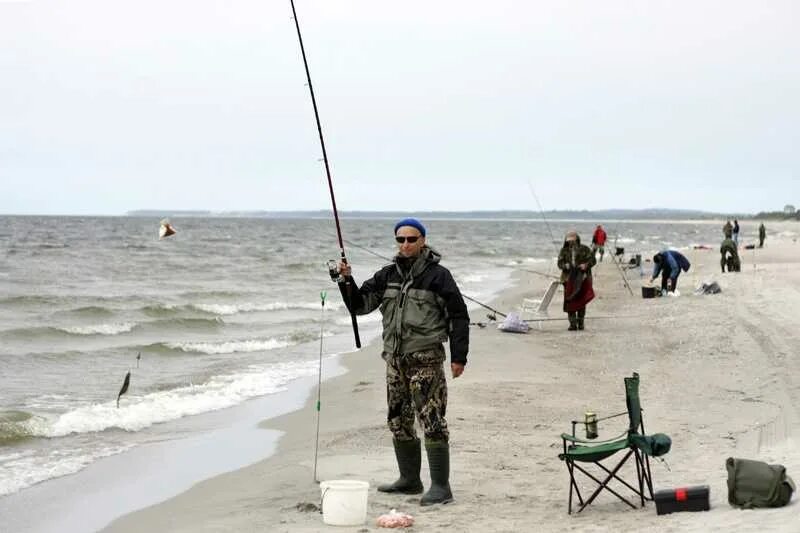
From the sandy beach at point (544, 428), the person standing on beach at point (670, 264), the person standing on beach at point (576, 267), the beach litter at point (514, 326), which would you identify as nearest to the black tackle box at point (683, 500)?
the sandy beach at point (544, 428)

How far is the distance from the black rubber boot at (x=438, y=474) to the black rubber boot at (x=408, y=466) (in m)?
0.19

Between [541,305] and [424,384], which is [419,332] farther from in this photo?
[541,305]

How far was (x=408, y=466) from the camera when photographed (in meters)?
6.02

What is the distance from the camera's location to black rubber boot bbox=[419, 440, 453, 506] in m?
5.78

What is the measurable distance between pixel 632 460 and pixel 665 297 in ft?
45.5

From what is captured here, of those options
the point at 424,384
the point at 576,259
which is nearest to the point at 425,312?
the point at 424,384

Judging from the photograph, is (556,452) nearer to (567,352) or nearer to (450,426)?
(450,426)

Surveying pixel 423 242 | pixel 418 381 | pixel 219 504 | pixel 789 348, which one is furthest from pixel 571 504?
pixel 789 348

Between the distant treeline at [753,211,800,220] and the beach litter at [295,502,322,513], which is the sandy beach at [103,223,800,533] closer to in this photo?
the beach litter at [295,502,322,513]

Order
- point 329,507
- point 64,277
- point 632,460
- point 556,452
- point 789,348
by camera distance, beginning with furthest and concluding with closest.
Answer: point 64,277
point 789,348
point 556,452
point 632,460
point 329,507

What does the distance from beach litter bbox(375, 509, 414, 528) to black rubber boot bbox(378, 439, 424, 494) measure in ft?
1.91

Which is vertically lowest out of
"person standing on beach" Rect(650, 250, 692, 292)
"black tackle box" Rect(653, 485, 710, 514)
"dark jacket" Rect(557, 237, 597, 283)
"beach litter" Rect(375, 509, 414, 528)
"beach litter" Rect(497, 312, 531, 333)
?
"beach litter" Rect(497, 312, 531, 333)

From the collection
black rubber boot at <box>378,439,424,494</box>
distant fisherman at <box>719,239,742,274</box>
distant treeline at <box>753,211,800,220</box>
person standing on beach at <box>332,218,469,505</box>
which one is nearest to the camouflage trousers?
person standing on beach at <box>332,218,469,505</box>

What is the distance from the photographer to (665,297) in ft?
66.4
